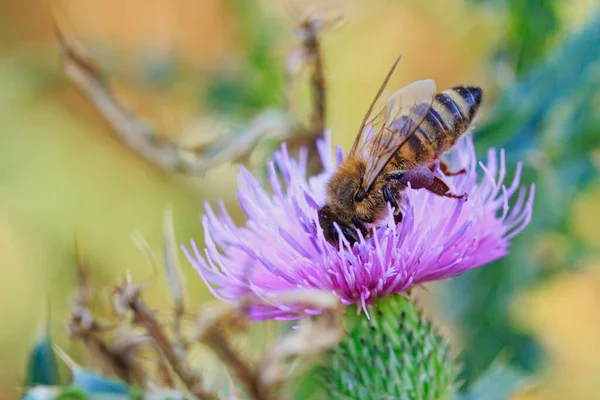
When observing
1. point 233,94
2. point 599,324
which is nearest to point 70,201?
point 233,94

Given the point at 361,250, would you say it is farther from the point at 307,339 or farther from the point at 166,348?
the point at 166,348

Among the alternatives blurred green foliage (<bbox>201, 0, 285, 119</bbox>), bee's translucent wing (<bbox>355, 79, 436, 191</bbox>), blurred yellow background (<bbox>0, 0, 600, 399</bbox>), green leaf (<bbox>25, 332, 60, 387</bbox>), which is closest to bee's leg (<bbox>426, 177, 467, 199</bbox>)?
bee's translucent wing (<bbox>355, 79, 436, 191</bbox>)

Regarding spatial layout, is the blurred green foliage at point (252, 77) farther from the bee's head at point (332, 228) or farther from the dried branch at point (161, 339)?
the dried branch at point (161, 339)

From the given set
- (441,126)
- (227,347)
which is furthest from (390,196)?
(227,347)

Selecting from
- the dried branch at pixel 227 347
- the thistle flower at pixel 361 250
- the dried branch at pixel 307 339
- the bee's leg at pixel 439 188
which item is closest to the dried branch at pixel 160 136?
the thistle flower at pixel 361 250

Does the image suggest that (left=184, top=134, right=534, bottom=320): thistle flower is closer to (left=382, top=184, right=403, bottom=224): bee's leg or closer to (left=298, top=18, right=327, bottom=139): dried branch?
(left=382, top=184, right=403, bottom=224): bee's leg
